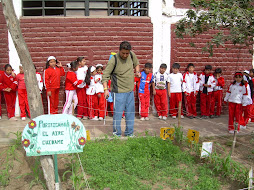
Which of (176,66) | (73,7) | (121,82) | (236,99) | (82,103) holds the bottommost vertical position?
(82,103)

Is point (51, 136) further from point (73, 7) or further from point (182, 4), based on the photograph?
point (182, 4)

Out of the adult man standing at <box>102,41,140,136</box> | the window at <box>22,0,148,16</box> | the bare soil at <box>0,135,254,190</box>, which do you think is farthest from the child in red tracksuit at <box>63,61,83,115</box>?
the bare soil at <box>0,135,254,190</box>

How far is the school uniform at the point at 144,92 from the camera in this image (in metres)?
7.16

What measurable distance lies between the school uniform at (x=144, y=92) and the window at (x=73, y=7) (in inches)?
80.1

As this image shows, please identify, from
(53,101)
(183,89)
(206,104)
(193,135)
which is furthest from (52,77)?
(206,104)

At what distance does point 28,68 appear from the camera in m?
3.36

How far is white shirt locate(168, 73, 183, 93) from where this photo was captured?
7.36 m

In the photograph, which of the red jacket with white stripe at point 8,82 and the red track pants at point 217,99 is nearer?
the red jacket with white stripe at point 8,82

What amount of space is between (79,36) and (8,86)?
8.00ft

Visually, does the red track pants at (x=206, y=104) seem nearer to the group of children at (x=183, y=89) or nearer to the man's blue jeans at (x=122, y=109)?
the group of children at (x=183, y=89)

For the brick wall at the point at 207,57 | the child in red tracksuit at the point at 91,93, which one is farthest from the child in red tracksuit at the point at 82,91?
the brick wall at the point at 207,57

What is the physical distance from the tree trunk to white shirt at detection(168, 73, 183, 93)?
471cm

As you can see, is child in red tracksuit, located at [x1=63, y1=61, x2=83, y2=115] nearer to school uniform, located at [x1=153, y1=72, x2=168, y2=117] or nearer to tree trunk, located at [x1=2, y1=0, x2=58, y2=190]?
school uniform, located at [x1=153, y1=72, x2=168, y2=117]

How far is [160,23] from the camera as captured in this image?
24.8 ft
